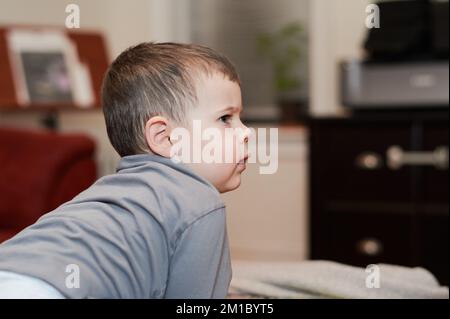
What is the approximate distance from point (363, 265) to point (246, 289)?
4.37ft

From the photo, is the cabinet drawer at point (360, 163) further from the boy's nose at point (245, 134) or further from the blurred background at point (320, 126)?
the boy's nose at point (245, 134)

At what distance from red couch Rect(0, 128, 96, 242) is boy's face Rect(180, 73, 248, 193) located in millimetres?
1171

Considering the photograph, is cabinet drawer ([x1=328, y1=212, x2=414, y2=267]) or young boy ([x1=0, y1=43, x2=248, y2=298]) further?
cabinet drawer ([x1=328, y1=212, x2=414, y2=267])

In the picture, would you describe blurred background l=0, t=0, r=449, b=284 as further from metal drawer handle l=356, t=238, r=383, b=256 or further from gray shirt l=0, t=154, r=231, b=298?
gray shirt l=0, t=154, r=231, b=298

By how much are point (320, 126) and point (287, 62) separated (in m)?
0.84

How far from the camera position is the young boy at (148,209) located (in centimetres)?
61

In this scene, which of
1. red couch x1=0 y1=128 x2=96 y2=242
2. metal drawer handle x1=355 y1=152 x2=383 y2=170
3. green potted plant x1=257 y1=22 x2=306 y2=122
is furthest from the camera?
green potted plant x1=257 y1=22 x2=306 y2=122

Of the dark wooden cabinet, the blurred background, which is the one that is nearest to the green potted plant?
the blurred background

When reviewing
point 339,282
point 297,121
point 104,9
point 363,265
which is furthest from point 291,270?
point 297,121

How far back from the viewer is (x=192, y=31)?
3.20 m

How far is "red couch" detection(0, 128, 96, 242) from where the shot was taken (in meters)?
1.93

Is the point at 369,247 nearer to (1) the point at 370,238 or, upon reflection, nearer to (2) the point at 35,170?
(1) the point at 370,238

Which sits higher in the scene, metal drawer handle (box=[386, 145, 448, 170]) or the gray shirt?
the gray shirt

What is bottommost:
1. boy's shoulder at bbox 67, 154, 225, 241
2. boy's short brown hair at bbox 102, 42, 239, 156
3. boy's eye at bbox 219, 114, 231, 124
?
boy's shoulder at bbox 67, 154, 225, 241
